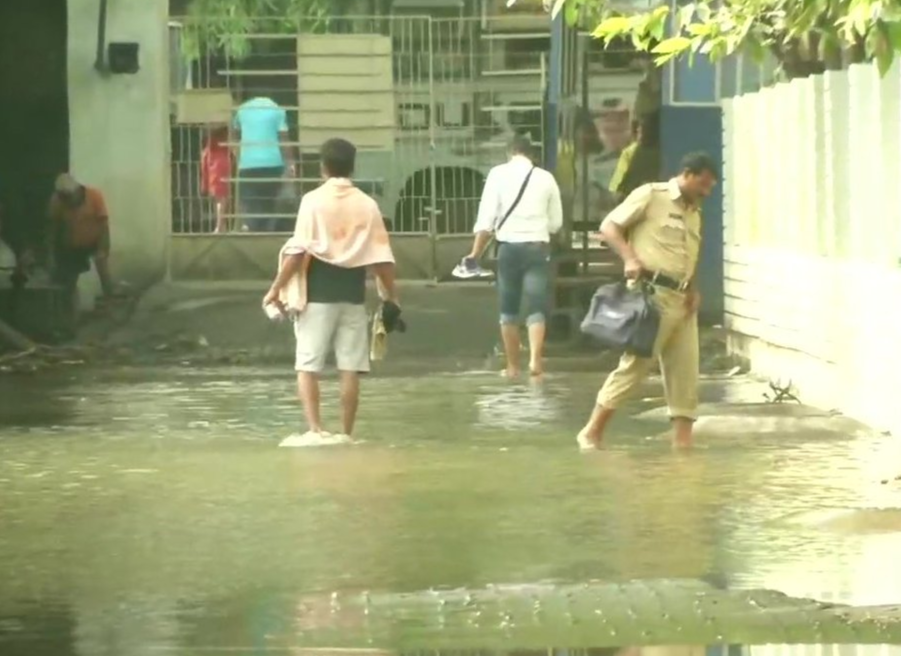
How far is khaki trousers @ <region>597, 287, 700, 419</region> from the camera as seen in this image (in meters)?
13.8

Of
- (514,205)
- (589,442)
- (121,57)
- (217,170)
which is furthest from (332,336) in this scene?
(217,170)

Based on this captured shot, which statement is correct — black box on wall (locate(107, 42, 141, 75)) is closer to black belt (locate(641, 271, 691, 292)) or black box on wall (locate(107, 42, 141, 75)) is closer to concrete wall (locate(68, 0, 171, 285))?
concrete wall (locate(68, 0, 171, 285))

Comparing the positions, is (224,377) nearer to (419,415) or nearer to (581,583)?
(419,415)

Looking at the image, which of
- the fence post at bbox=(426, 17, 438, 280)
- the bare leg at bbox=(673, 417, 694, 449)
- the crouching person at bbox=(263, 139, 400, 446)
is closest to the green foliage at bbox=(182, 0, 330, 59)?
the fence post at bbox=(426, 17, 438, 280)

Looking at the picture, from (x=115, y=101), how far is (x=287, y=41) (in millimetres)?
2575

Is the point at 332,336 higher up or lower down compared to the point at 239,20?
lower down

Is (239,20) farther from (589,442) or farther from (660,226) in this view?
(660,226)

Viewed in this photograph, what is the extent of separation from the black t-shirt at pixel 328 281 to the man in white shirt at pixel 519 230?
459 cm

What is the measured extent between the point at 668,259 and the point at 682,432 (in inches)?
40.1

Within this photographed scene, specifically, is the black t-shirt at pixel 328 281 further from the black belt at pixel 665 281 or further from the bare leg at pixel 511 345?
the bare leg at pixel 511 345

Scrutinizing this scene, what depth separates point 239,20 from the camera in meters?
28.3

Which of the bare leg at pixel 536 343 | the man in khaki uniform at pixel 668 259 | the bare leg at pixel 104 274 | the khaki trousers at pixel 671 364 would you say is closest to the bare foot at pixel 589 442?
the man in khaki uniform at pixel 668 259

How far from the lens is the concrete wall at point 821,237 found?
14703mm

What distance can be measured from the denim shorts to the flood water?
2.14 metres
